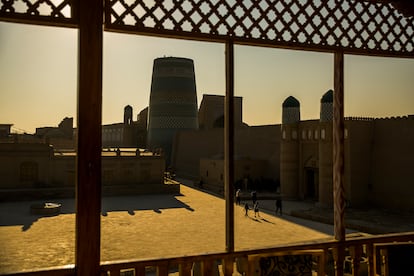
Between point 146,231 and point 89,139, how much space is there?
32.1 ft

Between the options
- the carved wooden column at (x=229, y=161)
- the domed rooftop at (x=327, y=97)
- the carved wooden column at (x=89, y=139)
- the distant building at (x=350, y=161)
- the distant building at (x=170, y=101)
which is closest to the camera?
the carved wooden column at (x=89, y=139)

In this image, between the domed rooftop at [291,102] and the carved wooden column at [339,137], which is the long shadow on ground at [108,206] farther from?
the carved wooden column at [339,137]

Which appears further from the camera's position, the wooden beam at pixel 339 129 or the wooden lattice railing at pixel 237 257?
the wooden beam at pixel 339 129

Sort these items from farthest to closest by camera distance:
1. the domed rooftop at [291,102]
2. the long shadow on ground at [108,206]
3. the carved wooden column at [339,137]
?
1. the domed rooftop at [291,102]
2. the long shadow on ground at [108,206]
3. the carved wooden column at [339,137]

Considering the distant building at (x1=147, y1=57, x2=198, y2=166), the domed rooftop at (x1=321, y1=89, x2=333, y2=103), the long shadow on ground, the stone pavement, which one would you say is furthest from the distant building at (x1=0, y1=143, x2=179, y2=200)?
the distant building at (x1=147, y1=57, x2=198, y2=166)

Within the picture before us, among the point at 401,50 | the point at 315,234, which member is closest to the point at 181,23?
the point at 401,50

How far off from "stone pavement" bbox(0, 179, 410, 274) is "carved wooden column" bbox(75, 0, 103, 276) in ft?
17.7

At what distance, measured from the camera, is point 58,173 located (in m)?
19.1

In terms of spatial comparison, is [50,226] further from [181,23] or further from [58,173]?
[181,23]

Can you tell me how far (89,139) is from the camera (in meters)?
2.48

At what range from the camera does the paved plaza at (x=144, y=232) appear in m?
9.40

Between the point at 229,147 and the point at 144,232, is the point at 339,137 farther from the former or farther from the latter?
the point at 144,232

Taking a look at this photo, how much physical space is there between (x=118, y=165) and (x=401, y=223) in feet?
41.9

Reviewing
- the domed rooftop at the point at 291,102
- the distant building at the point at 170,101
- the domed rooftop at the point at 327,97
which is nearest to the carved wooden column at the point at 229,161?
the domed rooftop at the point at 327,97
